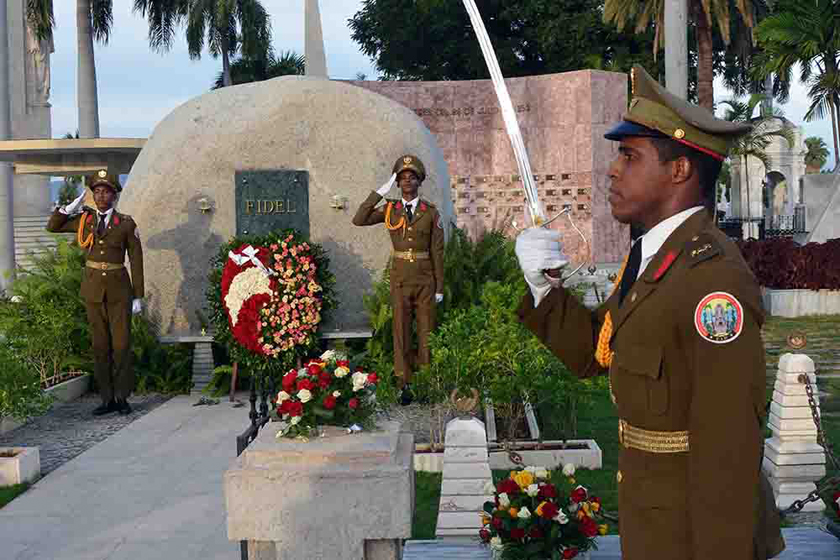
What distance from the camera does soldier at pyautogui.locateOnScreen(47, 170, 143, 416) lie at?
32.0ft

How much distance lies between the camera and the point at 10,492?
704 centimetres

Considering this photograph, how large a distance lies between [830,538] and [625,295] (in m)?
2.64

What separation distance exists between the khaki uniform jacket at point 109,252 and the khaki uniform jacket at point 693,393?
25.0ft

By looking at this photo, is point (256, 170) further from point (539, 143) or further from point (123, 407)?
point (539, 143)

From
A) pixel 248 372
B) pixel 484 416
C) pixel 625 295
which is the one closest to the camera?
pixel 625 295

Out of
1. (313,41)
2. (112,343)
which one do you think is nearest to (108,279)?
(112,343)

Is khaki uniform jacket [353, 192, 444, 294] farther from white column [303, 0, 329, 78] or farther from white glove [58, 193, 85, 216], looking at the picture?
white column [303, 0, 329, 78]

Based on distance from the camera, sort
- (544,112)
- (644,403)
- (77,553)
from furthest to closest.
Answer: (544,112), (77,553), (644,403)

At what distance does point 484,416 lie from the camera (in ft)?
27.5

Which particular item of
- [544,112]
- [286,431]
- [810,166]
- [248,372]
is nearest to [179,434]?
[248,372]

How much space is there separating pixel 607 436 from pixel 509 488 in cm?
420

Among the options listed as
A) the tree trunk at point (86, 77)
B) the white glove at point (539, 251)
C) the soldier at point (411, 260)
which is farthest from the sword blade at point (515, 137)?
the tree trunk at point (86, 77)

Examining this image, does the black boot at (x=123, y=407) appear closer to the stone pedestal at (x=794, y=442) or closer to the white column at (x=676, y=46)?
the stone pedestal at (x=794, y=442)

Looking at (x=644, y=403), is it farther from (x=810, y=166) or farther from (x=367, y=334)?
(x=810, y=166)
